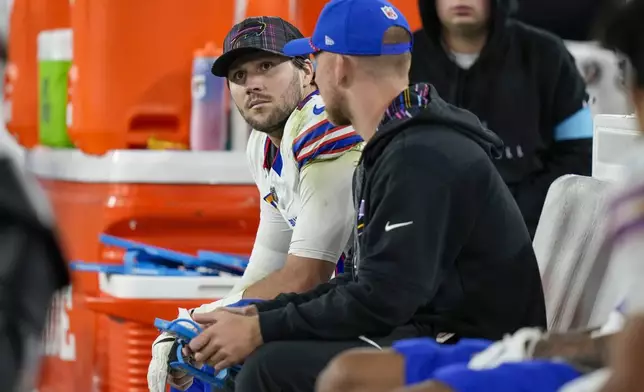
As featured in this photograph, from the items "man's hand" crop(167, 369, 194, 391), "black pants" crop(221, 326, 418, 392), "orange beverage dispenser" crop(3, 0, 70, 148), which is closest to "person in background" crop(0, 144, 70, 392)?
"black pants" crop(221, 326, 418, 392)

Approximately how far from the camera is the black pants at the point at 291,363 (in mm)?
2732

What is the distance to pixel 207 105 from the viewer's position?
15.0ft

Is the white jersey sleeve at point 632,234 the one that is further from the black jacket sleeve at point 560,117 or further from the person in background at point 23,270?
the black jacket sleeve at point 560,117

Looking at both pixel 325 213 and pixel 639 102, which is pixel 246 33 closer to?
pixel 325 213

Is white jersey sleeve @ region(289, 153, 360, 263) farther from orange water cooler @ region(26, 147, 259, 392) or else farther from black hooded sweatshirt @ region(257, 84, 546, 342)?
orange water cooler @ region(26, 147, 259, 392)

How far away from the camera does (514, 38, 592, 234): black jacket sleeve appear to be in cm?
416

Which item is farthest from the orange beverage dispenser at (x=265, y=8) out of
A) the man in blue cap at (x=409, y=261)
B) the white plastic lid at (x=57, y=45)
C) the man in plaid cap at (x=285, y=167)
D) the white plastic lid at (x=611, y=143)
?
the man in blue cap at (x=409, y=261)

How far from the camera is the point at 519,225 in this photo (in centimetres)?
281

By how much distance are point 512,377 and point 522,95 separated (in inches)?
87.7

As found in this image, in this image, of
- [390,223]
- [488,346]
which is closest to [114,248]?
[390,223]

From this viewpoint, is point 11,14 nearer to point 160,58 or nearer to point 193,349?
point 160,58

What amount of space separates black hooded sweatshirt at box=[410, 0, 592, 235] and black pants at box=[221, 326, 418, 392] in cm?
148

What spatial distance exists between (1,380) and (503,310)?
1.25 m

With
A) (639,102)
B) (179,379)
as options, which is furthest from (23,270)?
(179,379)
